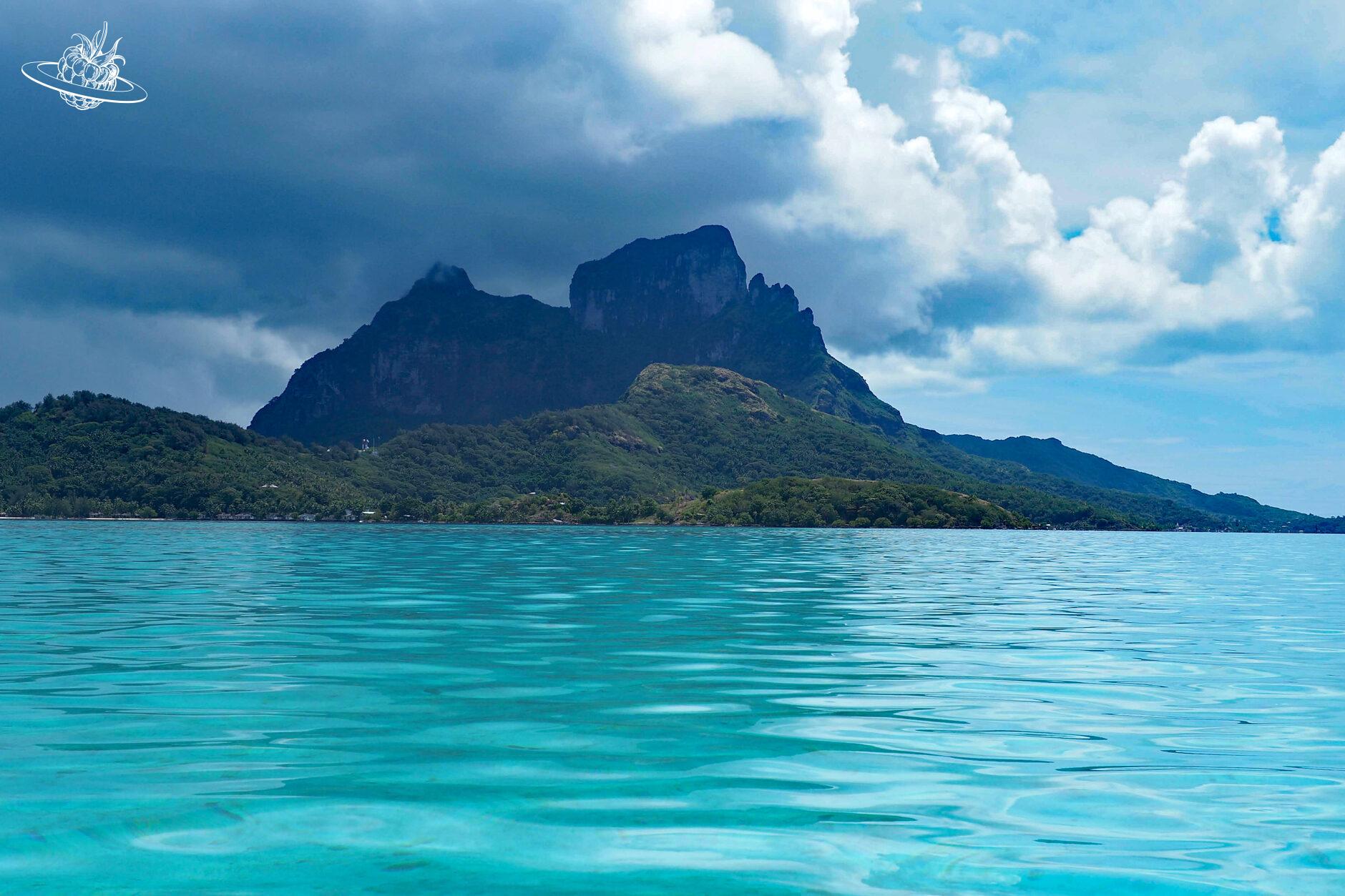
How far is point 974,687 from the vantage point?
16.7 metres

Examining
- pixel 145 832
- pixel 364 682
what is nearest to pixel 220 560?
pixel 364 682

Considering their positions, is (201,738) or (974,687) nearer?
(201,738)

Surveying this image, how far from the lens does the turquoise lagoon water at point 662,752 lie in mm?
7910

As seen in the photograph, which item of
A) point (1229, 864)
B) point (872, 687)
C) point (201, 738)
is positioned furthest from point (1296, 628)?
point (201, 738)

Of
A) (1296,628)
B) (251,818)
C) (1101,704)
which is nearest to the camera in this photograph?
(251,818)

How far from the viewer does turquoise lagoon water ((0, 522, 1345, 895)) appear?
791 centimetres

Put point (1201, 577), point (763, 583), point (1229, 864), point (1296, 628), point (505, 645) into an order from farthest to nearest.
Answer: point (1201, 577) → point (763, 583) → point (1296, 628) → point (505, 645) → point (1229, 864)

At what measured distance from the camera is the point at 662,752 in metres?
11.6

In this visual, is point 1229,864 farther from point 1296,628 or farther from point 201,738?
A: point 1296,628

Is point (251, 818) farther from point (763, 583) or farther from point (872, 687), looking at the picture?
point (763, 583)

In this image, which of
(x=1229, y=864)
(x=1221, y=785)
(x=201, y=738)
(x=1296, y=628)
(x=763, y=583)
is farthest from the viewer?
(x=763, y=583)

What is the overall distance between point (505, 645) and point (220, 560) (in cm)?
4126

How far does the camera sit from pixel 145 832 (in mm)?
8547

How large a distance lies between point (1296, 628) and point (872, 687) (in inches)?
719
